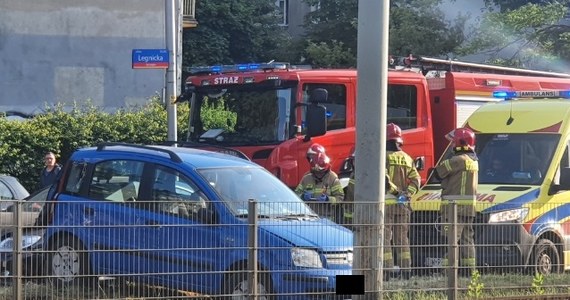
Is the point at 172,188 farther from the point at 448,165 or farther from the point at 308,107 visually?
the point at 308,107

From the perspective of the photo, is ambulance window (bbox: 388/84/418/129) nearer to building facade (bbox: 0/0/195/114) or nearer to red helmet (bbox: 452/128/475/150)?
red helmet (bbox: 452/128/475/150)

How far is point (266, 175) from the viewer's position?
10391 millimetres

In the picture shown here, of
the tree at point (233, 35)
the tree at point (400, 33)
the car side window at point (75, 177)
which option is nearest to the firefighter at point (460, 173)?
the car side window at point (75, 177)

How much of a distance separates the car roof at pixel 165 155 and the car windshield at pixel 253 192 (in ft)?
0.44

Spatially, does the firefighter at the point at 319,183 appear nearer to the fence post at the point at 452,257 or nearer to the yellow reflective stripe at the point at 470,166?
the yellow reflective stripe at the point at 470,166

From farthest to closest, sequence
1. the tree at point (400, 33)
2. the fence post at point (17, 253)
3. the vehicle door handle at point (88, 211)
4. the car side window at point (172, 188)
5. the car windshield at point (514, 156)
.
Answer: the tree at point (400, 33), the car windshield at point (514, 156), the car side window at point (172, 188), the vehicle door handle at point (88, 211), the fence post at point (17, 253)

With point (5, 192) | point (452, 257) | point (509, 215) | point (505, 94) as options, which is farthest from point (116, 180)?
point (505, 94)

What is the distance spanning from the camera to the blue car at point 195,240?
8.02 m

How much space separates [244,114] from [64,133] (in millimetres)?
8610

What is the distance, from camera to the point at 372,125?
29.4 feet

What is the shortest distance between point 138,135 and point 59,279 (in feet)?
46.7

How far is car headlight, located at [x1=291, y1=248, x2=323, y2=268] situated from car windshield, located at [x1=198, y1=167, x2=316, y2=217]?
45 cm

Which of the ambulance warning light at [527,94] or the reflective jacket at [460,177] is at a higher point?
the ambulance warning light at [527,94]

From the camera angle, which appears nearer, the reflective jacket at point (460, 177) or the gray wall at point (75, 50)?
the reflective jacket at point (460, 177)
